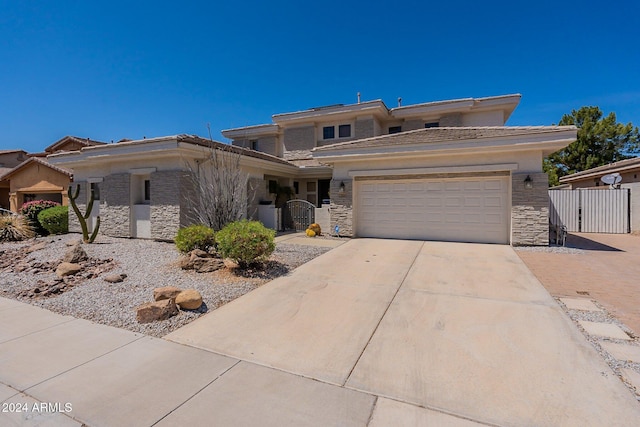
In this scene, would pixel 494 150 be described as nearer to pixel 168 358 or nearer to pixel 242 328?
pixel 242 328

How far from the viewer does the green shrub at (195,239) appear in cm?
782

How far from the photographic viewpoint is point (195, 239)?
7.84 m

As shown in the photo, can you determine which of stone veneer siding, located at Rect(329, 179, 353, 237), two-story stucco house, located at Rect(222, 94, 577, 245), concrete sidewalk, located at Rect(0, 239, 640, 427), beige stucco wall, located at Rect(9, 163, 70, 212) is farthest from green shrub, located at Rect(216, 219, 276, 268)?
beige stucco wall, located at Rect(9, 163, 70, 212)

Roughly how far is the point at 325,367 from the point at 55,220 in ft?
56.8

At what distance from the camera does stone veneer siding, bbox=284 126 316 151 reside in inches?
754

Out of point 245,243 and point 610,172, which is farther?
point 610,172

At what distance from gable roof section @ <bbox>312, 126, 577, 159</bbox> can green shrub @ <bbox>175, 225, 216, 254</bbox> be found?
20.7ft

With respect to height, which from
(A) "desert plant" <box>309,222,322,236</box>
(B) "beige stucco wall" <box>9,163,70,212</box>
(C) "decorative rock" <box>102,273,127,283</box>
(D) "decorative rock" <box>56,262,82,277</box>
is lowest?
(C) "decorative rock" <box>102,273,127,283</box>

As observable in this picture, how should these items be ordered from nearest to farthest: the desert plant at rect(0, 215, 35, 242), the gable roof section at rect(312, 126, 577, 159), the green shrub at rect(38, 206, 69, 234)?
the gable roof section at rect(312, 126, 577, 159), the desert plant at rect(0, 215, 35, 242), the green shrub at rect(38, 206, 69, 234)

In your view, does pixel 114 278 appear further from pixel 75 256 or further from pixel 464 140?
pixel 464 140

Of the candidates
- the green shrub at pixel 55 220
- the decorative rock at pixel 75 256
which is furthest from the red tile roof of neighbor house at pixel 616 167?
the green shrub at pixel 55 220

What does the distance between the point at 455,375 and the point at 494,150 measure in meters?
9.16

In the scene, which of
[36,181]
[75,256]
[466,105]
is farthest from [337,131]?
[36,181]

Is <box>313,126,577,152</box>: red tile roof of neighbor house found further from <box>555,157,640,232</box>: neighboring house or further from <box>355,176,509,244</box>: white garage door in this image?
<box>555,157,640,232</box>: neighboring house
